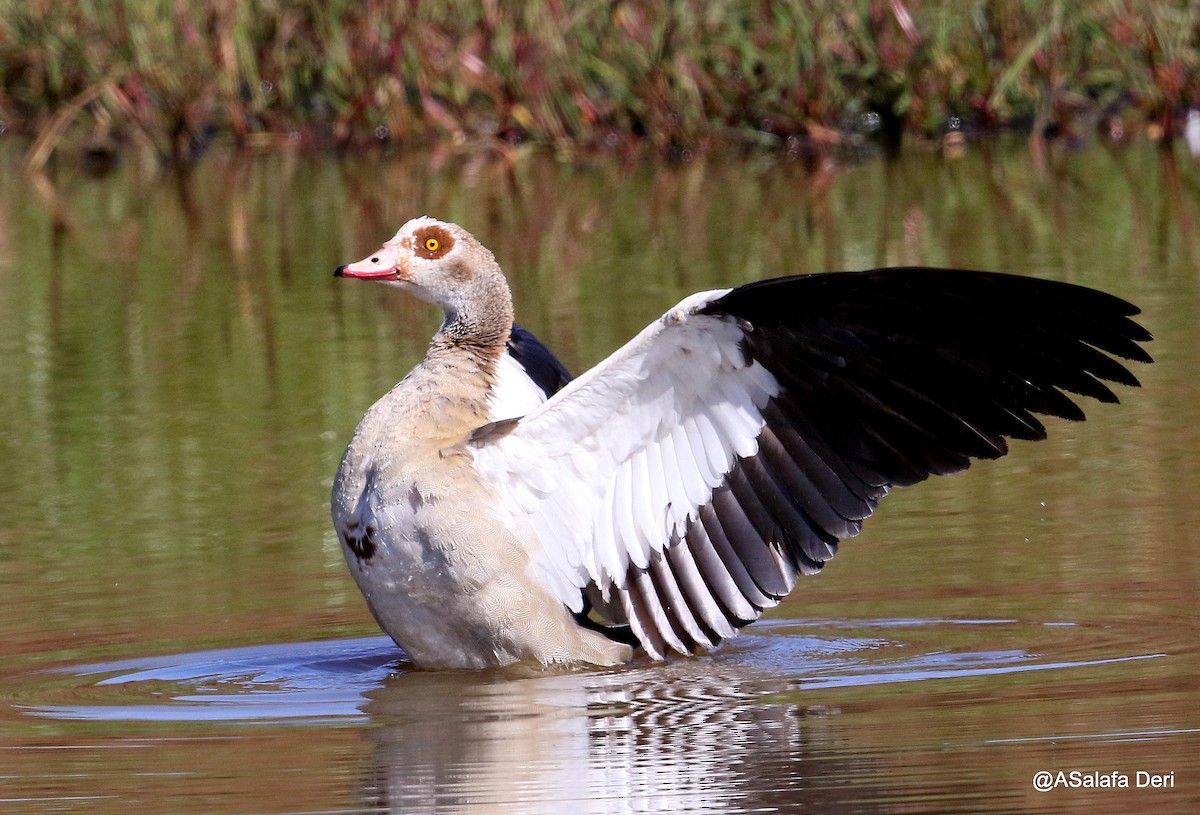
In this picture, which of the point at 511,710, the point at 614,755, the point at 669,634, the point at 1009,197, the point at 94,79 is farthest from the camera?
the point at 94,79

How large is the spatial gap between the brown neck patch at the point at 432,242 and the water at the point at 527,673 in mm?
1173

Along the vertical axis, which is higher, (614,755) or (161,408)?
(161,408)

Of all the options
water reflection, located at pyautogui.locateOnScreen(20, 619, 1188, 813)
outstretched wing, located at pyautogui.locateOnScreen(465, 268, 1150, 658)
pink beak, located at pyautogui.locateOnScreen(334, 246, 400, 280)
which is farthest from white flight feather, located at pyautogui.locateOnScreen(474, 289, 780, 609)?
pink beak, located at pyautogui.locateOnScreen(334, 246, 400, 280)

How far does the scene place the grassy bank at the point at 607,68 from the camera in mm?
17484

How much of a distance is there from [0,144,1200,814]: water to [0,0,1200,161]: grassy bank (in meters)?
3.38

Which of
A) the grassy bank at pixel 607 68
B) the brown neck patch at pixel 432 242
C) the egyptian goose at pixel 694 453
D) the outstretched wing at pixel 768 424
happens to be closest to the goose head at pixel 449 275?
the brown neck patch at pixel 432 242

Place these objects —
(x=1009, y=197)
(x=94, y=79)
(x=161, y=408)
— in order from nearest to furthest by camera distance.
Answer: (x=161, y=408) → (x=1009, y=197) → (x=94, y=79)

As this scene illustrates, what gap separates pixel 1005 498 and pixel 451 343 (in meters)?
2.19

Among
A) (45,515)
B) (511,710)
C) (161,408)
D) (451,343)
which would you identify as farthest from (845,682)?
(161,408)

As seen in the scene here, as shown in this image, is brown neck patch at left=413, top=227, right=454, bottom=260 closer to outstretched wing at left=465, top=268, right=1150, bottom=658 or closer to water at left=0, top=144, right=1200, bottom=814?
outstretched wing at left=465, top=268, right=1150, bottom=658

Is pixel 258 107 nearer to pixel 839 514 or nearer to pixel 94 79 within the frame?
pixel 94 79

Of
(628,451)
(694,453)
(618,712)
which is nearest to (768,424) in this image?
(694,453)

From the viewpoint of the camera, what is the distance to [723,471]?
6.31 metres

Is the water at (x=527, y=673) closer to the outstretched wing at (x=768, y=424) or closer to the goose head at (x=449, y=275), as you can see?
the outstretched wing at (x=768, y=424)
